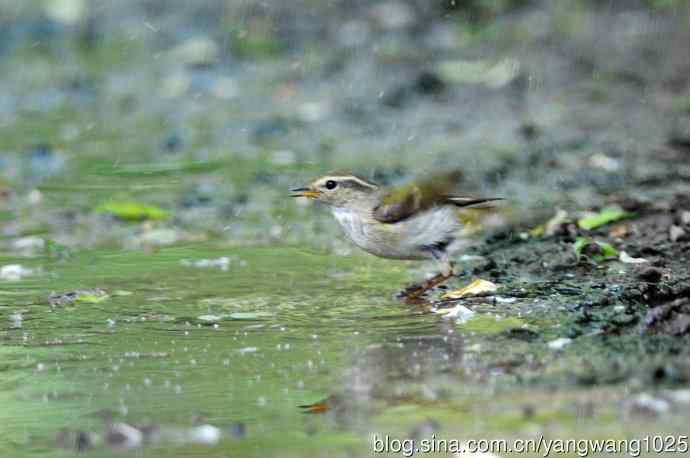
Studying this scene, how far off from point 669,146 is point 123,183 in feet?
15.3

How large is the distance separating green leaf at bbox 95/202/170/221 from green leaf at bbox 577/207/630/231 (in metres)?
3.19

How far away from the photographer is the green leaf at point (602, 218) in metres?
8.72

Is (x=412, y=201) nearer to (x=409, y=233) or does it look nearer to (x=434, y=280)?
(x=409, y=233)

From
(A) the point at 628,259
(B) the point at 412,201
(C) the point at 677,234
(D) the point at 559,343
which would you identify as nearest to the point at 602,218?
(C) the point at 677,234

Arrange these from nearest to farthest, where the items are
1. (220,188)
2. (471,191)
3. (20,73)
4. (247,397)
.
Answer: (247,397) → (471,191) → (220,188) → (20,73)

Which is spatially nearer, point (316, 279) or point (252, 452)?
point (252, 452)

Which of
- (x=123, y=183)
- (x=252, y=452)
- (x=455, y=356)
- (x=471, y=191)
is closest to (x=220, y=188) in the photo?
(x=123, y=183)

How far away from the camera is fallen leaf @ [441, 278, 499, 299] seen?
7.29 m

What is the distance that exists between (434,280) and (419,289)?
0.12m

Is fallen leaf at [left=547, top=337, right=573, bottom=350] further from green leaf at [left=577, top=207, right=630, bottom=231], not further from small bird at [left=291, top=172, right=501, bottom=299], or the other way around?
green leaf at [left=577, top=207, right=630, bottom=231]

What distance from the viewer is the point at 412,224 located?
7707 mm

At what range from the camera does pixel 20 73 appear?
1570 cm

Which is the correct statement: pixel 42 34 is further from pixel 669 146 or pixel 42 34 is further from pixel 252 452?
pixel 252 452

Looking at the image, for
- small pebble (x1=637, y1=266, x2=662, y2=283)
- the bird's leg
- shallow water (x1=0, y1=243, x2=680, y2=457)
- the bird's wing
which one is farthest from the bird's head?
small pebble (x1=637, y1=266, x2=662, y2=283)
